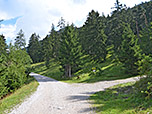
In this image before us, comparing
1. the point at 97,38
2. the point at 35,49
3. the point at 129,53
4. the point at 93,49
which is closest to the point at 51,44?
the point at 35,49

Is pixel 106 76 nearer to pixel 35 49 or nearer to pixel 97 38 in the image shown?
pixel 97 38

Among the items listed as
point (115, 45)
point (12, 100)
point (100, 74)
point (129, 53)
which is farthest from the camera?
point (115, 45)

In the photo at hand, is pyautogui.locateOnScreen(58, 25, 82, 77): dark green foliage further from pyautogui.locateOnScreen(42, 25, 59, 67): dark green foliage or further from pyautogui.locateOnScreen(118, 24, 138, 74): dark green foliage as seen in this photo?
pyautogui.locateOnScreen(42, 25, 59, 67): dark green foliage

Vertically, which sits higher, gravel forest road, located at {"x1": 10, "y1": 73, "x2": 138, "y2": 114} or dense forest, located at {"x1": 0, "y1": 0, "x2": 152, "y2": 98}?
dense forest, located at {"x1": 0, "y1": 0, "x2": 152, "y2": 98}

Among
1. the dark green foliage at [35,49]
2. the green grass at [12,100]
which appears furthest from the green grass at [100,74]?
the dark green foliage at [35,49]

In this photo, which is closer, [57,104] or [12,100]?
[57,104]

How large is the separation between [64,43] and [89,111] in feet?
84.0

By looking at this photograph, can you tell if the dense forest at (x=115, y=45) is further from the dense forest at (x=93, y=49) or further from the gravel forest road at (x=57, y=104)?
the gravel forest road at (x=57, y=104)

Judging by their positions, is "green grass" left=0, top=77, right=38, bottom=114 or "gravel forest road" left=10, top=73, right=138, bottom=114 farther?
"green grass" left=0, top=77, right=38, bottom=114

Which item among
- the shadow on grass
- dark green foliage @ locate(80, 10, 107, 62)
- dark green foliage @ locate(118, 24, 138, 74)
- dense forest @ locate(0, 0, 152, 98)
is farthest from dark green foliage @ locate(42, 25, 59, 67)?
dark green foliage @ locate(118, 24, 138, 74)

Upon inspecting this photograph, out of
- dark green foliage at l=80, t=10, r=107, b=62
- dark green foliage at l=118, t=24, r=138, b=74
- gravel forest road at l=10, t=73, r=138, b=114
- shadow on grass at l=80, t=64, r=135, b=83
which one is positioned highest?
dark green foliage at l=80, t=10, r=107, b=62

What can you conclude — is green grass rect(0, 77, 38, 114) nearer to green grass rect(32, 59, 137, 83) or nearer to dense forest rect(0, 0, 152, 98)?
dense forest rect(0, 0, 152, 98)

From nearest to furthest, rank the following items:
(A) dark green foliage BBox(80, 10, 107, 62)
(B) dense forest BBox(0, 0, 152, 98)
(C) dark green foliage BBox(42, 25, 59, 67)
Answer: (B) dense forest BBox(0, 0, 152, 98) < (A) dark green foliage BBox(80, 10, 107, 62) < (C) dark green foliage BBox(42, 25, 59, 67)

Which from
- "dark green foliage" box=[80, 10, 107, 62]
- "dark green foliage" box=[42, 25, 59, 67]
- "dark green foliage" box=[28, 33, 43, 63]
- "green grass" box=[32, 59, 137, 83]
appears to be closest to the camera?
"green grass" box=[32, 59, 137, 83]
